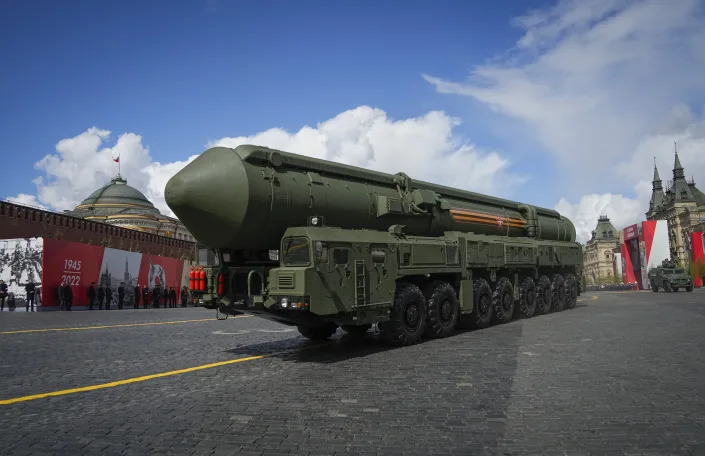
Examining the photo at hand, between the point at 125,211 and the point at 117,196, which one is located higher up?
the point at 117,196

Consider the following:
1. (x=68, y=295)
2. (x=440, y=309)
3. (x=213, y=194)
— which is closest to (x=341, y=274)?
(x=213, y=194)

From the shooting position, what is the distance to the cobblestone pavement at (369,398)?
4.34 metres

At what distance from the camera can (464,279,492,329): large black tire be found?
1266cm

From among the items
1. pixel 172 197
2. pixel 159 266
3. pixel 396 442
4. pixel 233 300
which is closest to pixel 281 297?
pixel 233 300

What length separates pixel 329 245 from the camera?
854cm

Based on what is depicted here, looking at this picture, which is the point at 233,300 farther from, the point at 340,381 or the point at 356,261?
the point at 340,381

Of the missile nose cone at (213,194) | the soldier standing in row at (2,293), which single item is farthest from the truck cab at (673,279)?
the soldier standing in row at (2,293)

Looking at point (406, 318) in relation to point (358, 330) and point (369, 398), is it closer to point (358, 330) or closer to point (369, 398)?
point (358, 330)

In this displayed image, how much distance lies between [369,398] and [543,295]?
41.1ft

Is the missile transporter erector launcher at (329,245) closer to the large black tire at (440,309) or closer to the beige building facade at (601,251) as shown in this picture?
the large black tire at (440,309)

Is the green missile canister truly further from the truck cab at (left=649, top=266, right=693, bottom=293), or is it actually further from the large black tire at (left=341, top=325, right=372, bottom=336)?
the truck cab at (left=649, top=266, right=693, bottom=293)

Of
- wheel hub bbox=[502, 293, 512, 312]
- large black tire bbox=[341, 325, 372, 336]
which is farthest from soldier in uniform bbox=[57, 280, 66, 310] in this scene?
wheel hub bbox=[502, 293, 512, 312]

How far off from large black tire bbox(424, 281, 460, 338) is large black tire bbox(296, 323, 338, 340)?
86.7 inches

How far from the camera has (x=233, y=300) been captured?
9352mm
